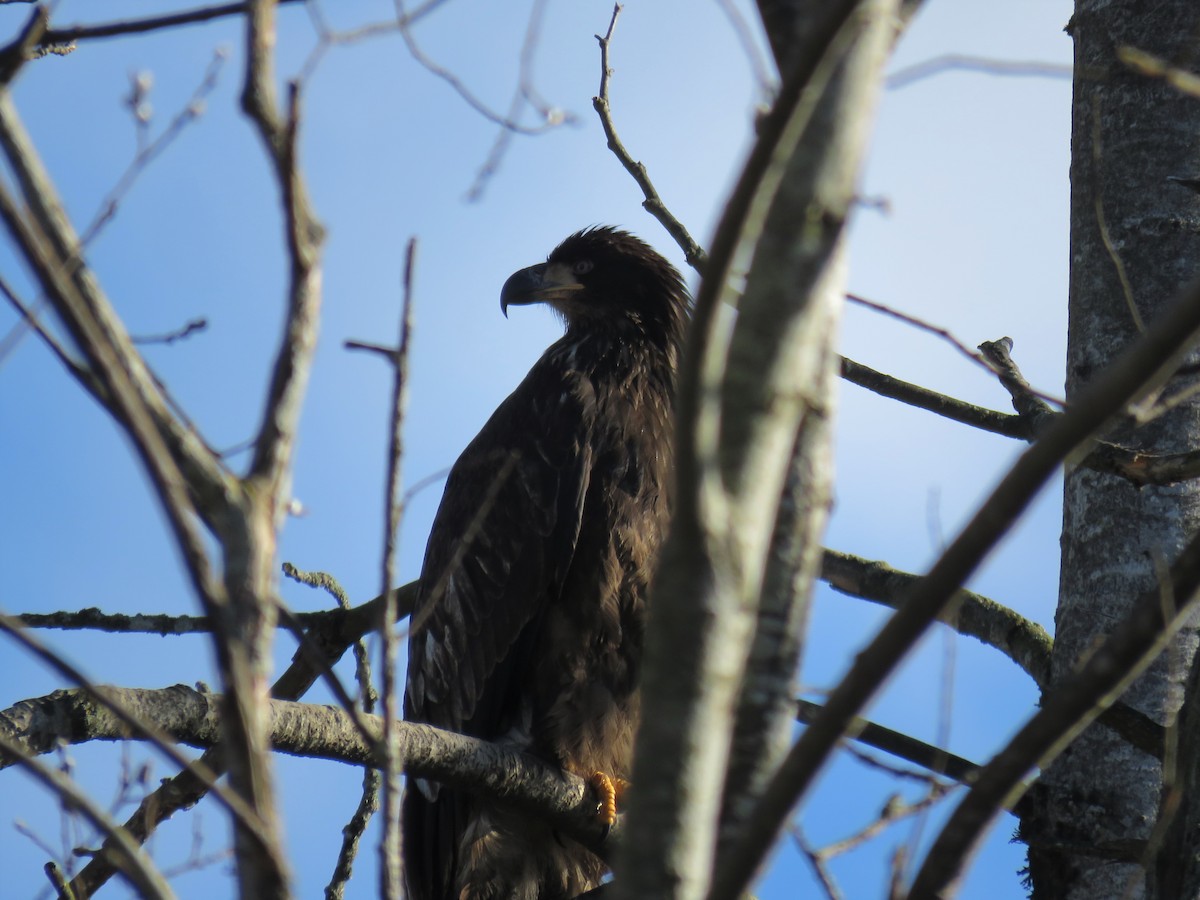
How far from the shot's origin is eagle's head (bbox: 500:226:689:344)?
579 cm

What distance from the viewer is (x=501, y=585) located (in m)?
5.00

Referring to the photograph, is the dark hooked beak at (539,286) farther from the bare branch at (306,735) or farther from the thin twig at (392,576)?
the thin twig at (392,576)

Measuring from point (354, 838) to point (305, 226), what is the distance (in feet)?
9.34

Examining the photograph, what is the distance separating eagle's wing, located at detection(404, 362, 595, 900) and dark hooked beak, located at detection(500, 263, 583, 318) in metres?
0.76

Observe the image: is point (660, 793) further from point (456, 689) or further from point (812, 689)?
point (456, 689)

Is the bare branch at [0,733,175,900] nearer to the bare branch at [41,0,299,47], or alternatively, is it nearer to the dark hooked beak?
the bare branch at [41,0,299,47]

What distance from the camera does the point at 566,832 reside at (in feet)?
14.4

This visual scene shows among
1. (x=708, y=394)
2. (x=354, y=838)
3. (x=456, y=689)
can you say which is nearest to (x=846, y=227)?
(x=708, y=394)

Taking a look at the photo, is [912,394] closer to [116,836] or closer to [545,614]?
[545,614]

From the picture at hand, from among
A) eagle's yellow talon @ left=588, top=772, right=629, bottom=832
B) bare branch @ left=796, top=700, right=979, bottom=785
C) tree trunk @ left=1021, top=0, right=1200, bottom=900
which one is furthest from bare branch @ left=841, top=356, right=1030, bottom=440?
eagle's yellow talon @ left=588, top=772, right=629, bottom=832

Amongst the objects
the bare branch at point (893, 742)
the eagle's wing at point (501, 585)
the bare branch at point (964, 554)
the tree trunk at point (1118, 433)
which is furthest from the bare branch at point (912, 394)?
the bare branch at point (964, 554)

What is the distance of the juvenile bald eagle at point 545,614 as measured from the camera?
480cm

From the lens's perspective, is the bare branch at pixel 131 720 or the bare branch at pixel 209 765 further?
the bare branch at pixel 209 765

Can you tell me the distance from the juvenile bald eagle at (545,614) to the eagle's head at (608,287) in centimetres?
41
